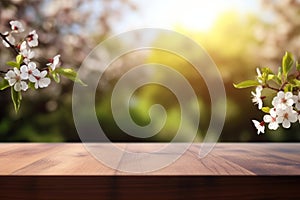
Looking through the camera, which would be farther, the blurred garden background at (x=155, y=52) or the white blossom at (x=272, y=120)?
the blurred garden background at (x=155, y=52)

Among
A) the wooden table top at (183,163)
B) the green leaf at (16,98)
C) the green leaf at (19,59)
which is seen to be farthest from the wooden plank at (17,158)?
the green leaf at (19,59)

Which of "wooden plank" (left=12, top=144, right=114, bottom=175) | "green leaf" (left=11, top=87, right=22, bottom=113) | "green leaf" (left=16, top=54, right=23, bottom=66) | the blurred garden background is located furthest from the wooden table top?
the blurred garden background

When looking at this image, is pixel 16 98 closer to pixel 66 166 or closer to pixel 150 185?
pixel 66 166

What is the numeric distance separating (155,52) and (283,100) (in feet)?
11.1

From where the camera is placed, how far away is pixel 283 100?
2.99 ft

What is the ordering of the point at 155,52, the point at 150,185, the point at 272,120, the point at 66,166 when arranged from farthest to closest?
the point at 155,52 → the point at 272,120 → the point at 66,166 → the point at 150,185

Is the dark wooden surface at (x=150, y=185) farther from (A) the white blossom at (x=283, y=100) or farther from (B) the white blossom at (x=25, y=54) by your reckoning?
(B) the white blossom at (x=25, y=54)

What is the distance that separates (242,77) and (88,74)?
1.50 meters

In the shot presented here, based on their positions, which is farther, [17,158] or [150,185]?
[17,158]

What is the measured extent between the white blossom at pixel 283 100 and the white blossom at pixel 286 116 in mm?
10

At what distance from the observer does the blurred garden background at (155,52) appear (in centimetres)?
389

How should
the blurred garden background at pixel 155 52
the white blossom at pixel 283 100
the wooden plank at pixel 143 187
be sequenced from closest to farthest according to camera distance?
the wooden plank at pixel 143 187 < the white blossom at pixel 283 100 < the blurred garden background at pixel 155 52

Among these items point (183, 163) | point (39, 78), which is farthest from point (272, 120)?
point (39, 78)

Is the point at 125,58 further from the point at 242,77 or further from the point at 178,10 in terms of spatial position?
the point at 242,77
